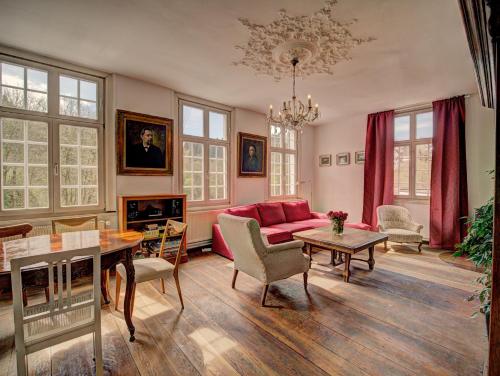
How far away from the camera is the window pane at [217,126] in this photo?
4785mm

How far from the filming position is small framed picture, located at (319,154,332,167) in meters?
6.38

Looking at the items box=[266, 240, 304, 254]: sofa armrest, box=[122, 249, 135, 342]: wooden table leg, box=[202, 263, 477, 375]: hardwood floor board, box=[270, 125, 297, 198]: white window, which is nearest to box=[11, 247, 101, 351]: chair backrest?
box=[122, 249, 135, 342]: wooden table leg

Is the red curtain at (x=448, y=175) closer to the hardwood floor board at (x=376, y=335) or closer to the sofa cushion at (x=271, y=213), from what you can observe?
the sofa cushion at (x=271, y=213)

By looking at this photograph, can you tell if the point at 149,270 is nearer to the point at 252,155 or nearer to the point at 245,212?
the point at 245,212

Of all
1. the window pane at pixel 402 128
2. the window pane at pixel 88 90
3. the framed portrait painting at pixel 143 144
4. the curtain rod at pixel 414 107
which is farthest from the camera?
the window pane at pixel 402 128

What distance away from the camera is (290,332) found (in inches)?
81.4

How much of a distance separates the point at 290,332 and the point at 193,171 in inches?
127

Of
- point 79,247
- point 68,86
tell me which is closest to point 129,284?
point 79,247

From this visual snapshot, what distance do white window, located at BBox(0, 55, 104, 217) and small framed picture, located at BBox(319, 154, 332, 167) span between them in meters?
5.09

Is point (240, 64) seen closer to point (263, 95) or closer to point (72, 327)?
point (263, 95)

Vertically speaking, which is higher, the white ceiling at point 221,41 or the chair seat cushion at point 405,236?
the white ceiling at point 221,41

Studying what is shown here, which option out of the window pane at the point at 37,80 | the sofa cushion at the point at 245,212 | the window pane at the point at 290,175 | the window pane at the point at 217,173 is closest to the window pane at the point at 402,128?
the window pane at the point at 290,175

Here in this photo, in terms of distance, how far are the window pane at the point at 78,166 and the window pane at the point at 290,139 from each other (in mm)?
4154

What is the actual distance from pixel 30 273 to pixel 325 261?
11.7 ft
